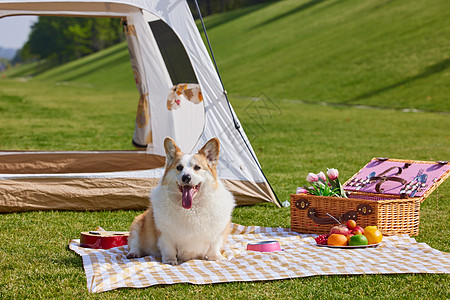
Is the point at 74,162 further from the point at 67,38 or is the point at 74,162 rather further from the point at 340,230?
the point at 67,38

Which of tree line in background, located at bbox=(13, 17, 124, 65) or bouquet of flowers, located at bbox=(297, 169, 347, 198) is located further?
tree line in background, located at bbox=(13, 17, 124, 65)

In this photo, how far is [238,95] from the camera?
21.2 m

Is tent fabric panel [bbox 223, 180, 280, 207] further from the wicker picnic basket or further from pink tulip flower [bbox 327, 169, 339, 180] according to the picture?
pink tulip flower [bbox 327, 169, 339, 180]

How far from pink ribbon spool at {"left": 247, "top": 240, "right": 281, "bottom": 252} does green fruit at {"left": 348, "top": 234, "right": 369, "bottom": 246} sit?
0.51 meters

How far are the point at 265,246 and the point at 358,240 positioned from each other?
66cm

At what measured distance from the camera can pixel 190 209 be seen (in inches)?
133

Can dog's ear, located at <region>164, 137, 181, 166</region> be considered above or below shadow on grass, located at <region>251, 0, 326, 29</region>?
below

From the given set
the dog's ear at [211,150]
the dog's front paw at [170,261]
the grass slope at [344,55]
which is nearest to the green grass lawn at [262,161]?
the dog's front paw at [170,261]

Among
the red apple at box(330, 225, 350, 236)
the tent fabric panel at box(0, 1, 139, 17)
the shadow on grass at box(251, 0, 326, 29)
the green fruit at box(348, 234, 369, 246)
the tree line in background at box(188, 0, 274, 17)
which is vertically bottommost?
the green fruit at box(348, 234, 369, 246)

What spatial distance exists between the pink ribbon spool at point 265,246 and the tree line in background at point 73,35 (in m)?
46.3

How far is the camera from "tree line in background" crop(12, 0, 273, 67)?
49500mm

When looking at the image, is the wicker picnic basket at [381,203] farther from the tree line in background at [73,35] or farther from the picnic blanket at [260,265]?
the tree line in background at [73,35]

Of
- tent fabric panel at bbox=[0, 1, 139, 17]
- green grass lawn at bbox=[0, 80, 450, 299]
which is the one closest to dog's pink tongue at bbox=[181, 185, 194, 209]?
green grass lawn at bbox=[0, 80, 450, 299]

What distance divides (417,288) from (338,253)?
703mm
